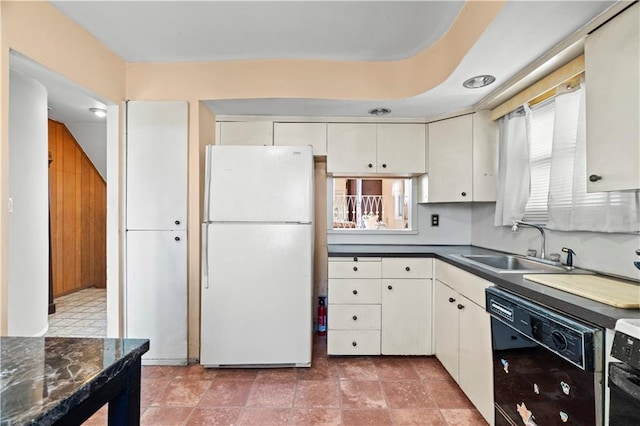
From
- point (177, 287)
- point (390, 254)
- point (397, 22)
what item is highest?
point (397, 22)

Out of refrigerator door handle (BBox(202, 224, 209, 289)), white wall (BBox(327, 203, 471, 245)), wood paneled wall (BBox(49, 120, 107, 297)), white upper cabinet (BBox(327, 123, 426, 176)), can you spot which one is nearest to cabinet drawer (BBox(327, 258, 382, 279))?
white wall (BBox(327, 203, 471, 245))

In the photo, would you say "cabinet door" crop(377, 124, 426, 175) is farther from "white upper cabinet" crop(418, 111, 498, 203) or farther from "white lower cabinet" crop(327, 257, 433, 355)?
"white lower cabinet" crop(327, 257, 433, 355)

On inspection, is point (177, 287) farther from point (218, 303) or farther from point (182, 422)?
point (182, 422)

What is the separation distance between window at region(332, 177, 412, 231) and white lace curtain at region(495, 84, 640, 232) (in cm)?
97

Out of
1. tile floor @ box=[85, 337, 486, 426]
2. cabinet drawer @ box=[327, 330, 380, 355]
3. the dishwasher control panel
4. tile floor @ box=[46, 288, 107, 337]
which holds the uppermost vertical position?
the dishwasher control panel

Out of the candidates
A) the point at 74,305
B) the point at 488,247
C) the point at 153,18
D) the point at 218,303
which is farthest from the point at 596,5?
the point at 74,305

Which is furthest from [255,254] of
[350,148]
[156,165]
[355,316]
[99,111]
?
[99,111]

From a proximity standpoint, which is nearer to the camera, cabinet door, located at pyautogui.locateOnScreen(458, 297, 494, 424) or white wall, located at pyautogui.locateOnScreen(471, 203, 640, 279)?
white wall, located at pyautogui.locateOnScreen(471, 203, 640, 279)

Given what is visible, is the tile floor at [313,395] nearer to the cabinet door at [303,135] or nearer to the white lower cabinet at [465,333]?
the white lower cabinet at [465,333]

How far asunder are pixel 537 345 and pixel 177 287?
7.52 ft

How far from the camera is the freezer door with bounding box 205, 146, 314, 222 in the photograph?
7.14 ft

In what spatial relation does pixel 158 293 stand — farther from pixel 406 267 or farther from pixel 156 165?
pixel 406 267

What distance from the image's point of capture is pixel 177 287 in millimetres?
2332

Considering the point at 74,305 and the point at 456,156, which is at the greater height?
the point at 456,156
